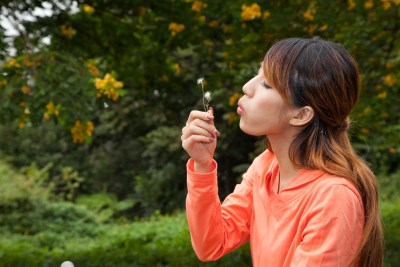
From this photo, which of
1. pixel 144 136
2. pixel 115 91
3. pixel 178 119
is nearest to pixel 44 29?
pixel 115 91

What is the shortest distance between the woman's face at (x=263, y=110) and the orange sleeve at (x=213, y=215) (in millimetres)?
150

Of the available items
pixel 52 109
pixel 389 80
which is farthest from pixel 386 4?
pixel 52 109

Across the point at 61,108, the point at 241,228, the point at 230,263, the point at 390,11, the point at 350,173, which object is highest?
the point at 390,11

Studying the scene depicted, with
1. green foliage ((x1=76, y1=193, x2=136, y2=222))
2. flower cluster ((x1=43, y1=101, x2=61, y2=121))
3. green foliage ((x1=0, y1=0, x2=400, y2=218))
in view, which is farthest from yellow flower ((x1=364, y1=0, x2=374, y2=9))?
green foliage ((x1=76, y1=193, x2=136, y2=222))

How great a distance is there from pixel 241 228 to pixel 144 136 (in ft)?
41.3

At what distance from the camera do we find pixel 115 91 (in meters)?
3.86

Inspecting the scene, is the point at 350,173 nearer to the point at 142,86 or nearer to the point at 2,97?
the point at 2,97

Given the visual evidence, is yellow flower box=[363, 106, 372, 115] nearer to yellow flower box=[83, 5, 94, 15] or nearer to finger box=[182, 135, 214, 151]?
yellow flower box=[83, 5, 94, 15]

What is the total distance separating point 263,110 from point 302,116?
91 millimetres

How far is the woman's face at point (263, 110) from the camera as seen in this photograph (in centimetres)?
149

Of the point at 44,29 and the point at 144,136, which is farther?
the point at 144,136

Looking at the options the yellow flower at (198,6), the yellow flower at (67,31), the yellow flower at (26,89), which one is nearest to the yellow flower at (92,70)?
the yellow flower at (26,89)

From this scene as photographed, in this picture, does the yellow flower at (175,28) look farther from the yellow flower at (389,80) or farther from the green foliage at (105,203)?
the green foliage at (105,203)

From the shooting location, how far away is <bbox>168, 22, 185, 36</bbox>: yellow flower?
200 inches
